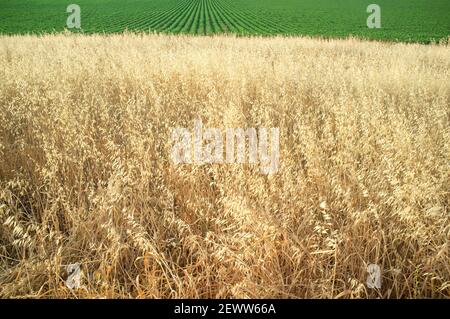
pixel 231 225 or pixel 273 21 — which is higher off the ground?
pixel 273 21

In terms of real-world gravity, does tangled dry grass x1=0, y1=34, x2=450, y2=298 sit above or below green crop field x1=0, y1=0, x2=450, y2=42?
below

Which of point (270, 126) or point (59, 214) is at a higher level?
point (270, 126)

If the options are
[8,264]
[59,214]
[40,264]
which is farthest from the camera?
[59,214]

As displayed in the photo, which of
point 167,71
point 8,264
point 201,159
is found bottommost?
point 8,264

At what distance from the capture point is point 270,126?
286 centimetres

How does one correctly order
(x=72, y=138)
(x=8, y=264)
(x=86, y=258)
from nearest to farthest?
(x=86, y=258)
(x=8, y=264)
(x=72, y=138)

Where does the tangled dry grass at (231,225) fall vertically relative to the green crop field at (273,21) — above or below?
below

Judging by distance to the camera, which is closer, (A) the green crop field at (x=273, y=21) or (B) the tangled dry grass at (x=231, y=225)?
(B) the tangled dry grass at (x=231, y=225)

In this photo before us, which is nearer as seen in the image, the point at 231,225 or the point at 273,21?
the point at 231,225

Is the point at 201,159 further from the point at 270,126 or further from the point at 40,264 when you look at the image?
the point at 40,264

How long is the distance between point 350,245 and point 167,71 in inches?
151

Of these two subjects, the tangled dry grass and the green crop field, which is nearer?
the tangled dry grass
